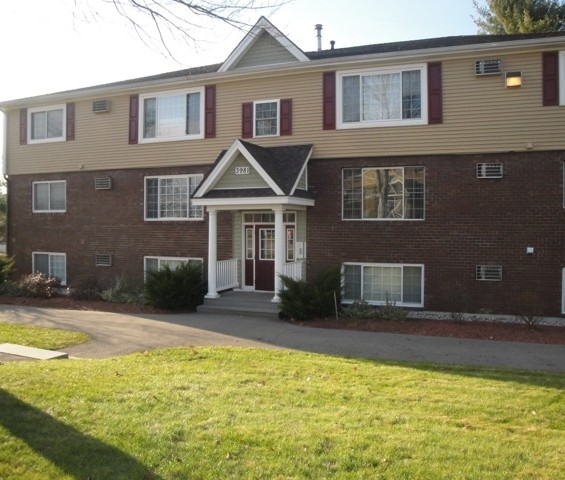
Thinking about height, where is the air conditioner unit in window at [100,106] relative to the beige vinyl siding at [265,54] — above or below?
below

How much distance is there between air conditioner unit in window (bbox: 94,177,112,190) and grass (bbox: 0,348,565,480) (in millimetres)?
10908

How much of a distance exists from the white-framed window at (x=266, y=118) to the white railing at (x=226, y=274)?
3.96m

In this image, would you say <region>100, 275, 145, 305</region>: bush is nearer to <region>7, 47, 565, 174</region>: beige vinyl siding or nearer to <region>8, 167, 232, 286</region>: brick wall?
<region>8, 167, 232, 286</region>: brick wall

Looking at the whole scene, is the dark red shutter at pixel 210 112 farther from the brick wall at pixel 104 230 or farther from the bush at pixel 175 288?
the bush at pixel 175 288

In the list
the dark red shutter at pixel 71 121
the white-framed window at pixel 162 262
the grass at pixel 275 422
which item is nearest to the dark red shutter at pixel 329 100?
the white-framed window at pixel 162 262

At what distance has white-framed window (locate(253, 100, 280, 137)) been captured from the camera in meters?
16.2

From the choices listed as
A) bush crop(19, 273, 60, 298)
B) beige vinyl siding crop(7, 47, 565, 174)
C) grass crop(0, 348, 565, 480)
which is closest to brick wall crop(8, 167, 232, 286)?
beige vinyl siding crop(7, 47, 565, 174)

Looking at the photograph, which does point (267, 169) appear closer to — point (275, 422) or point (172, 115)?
point (172, 115)

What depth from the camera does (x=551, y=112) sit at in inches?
528

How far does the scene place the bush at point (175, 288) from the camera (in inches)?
582

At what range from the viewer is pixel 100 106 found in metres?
18.2

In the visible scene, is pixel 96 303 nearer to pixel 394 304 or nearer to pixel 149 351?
pixel 149 351

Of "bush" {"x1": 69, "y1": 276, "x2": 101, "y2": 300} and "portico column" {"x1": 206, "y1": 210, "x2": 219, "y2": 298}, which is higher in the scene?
"portico column" {"x1": 206, "y1": 210, "x2": 219, "y2": 298}

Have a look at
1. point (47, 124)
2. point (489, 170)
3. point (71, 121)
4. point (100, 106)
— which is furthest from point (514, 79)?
point (47, 124)
